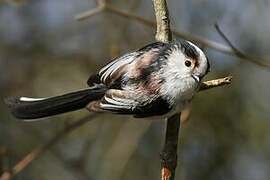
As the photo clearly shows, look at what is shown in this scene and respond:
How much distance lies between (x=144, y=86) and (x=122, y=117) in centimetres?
203

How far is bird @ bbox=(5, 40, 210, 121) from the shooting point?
1603 millimetres

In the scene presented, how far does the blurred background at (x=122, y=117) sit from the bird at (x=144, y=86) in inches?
66.8

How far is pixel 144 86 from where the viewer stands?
1.65 m

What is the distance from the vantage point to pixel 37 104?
5.76 feet

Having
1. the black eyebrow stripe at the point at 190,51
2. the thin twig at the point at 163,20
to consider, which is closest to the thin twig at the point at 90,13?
the thin twig at the point at 163,20

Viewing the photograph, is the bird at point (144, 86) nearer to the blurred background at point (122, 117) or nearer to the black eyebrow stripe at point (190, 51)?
the black eyebrow stripe at point (190, 51)

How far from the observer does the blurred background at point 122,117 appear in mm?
3576

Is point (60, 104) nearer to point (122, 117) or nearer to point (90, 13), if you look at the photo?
point (90, 13)

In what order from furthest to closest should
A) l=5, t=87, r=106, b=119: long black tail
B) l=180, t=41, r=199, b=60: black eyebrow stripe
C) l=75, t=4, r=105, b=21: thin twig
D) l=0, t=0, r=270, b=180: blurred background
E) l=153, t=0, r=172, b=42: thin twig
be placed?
l=0, t=0, r=270, b=180: blurred background
l=75, t=4, r=105, b=21: thin twig
l=153, t=0, r=172, b=42: thin twig
l=5, t=87, r=106, b=119: long black tail
l=180, t=41, r=199, b=60: black eyebrow stripe

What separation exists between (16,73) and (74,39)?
1.42ft

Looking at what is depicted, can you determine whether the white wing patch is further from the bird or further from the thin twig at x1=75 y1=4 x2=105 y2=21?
the thin twig at x1=75 y1=4 x2=105 y2=21

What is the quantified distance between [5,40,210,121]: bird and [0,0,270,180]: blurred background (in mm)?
1698

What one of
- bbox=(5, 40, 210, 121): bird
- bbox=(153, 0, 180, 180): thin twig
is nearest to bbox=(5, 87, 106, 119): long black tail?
bbox=(5, 40, 210, 121): bird

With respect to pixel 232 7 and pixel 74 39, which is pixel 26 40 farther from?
pixel 232 7
